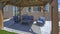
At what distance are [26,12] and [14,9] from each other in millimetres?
3328

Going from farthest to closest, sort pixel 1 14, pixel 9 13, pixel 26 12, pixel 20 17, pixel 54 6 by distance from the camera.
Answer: pixel 9 13 < pixel 26 12 < pixel 20 17 < pixel 1 14 < pixel 54 6

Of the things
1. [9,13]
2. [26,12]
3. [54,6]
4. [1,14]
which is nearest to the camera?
[54,6]

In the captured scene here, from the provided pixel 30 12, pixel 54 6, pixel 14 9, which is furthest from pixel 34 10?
pixel 54 6

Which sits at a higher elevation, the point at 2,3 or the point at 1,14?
the point at 2,3

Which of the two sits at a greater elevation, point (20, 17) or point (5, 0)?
point (5, 0)

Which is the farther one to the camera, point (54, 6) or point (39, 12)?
point (39, 12)

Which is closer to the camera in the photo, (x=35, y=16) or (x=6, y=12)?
(x=35, y=16)

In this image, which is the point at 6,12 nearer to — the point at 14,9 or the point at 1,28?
the point at 14,9

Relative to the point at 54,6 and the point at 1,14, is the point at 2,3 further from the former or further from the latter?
the point at 54,6

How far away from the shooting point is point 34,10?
2142 centimetres

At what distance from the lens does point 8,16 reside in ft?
77.6

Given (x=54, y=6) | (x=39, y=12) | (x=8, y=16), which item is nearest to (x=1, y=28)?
(x=54, y=6)

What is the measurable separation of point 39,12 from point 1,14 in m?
10.5

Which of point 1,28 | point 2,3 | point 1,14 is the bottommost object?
point 1,28
